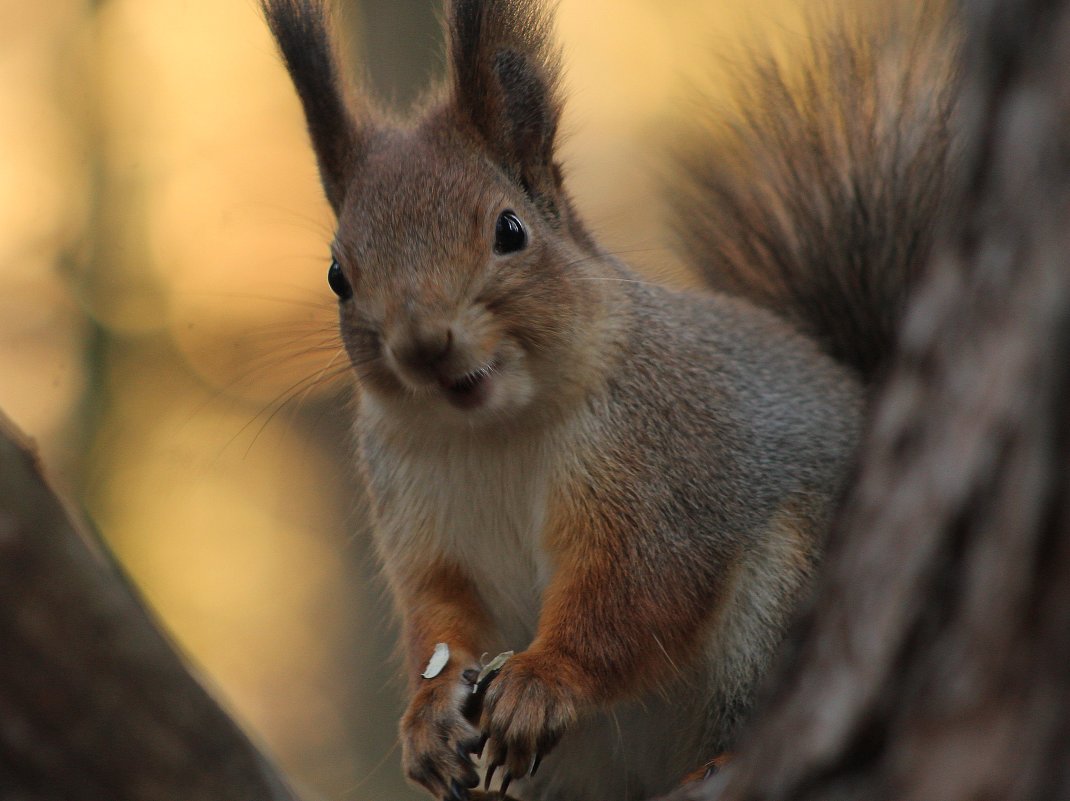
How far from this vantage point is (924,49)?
2543 millimetres

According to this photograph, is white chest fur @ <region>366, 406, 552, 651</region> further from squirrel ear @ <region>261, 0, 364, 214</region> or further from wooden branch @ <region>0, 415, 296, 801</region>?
wooden branch @ <region>0, 415, 296, 801</region>

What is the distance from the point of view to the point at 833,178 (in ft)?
8.82

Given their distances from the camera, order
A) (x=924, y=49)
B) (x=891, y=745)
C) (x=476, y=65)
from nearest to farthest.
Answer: (x=891, y=745), (x=476, y=65), (x=924, y=49)

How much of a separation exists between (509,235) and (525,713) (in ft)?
2.78

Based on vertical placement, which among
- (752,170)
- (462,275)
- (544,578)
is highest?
(752,170)

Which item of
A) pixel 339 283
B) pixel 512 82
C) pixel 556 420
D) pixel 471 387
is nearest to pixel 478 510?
pixel 556 420

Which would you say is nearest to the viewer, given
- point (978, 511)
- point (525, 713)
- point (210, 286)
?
point (978, 511)

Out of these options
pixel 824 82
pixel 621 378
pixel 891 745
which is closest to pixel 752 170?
pixel 824 82

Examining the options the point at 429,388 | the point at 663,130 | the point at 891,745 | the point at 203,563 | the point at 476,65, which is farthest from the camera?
the point at 203,563

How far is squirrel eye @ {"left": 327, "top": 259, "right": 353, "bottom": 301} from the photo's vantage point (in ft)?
6.82

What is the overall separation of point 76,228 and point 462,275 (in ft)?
9.18

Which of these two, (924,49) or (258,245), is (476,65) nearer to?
(924,49)

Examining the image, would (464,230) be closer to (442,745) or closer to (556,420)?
(556,420)

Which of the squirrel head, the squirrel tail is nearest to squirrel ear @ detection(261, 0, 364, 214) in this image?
the squirrel head
